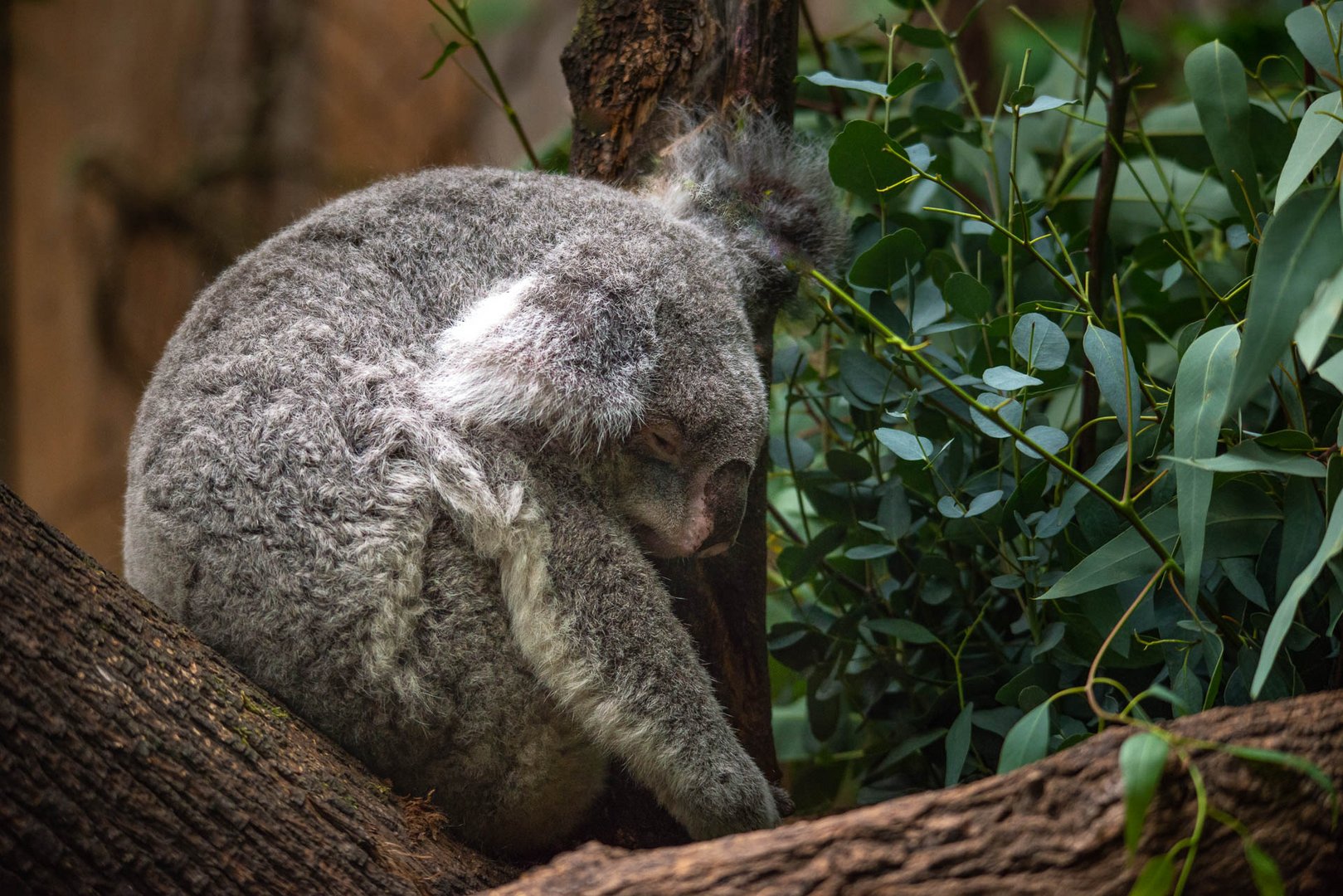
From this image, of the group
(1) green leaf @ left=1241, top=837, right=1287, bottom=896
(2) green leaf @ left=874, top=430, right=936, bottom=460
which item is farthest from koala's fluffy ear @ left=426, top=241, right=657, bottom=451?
(1) green leaf @ left=1241, top=837, right=1287, bottom=896

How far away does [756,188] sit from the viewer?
2.32 metres

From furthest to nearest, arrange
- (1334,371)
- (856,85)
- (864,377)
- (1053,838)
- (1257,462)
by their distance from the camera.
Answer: (864,377) → (856,85) → (1257,462) → (1334,371) → (1053,838)

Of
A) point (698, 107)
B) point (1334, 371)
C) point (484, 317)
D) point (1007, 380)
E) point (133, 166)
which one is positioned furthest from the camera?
point (133, 166)

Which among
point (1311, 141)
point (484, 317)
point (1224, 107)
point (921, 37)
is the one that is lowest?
point (1311, 141)

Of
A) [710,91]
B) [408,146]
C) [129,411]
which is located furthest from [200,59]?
[710,91]

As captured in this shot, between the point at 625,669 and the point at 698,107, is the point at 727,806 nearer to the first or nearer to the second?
the point at 625,669

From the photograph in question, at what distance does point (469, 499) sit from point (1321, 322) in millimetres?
1241

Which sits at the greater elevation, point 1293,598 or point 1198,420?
point 1198,420

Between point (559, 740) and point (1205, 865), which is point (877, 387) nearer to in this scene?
point (559, 740)

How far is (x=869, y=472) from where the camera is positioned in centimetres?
220

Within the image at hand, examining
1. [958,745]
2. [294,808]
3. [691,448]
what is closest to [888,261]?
[691,448]

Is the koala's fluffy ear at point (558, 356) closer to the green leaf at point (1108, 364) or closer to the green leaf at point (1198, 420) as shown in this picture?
the green leaf at point (1108, 364)

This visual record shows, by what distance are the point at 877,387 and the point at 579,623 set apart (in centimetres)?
79

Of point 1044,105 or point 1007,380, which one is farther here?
point 1044,105
